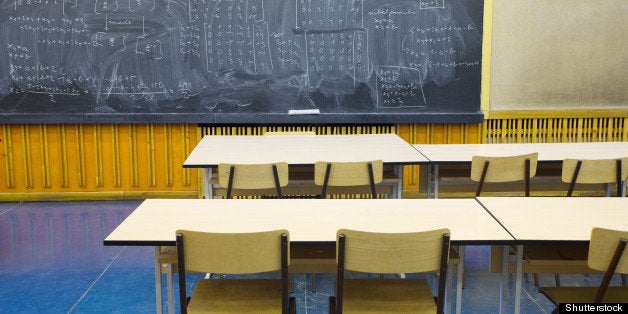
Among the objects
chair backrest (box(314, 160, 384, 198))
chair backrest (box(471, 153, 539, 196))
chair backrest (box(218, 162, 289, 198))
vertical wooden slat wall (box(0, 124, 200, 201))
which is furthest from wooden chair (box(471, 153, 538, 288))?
vertical wooden slat wall (box(0, 124, 200, 201))

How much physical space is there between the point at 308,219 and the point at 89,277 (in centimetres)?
203

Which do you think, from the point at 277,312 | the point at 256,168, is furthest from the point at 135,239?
the point at 256,168

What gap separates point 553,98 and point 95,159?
449 centimetres

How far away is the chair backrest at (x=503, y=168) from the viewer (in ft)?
12.9

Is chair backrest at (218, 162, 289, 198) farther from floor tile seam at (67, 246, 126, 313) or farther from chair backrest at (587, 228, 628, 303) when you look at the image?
chair backrest at (587, 228, 628, 303)

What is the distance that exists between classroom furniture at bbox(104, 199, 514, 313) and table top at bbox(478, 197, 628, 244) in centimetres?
7

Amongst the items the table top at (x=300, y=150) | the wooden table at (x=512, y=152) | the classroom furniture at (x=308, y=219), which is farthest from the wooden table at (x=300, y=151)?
the classroom furniture at (x=308, y=219)

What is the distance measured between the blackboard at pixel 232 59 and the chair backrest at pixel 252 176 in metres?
2.18

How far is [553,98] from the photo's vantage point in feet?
20.3

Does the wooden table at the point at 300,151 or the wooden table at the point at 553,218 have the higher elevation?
the wooden table at the point at 300,151

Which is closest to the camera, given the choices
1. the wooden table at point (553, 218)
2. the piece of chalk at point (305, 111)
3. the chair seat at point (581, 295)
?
the wooden table at point (553, 218)

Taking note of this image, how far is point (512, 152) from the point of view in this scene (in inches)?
177

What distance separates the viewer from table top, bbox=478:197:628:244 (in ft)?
7.95

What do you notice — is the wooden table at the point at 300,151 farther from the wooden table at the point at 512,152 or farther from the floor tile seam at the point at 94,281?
the floor tile seam at the point at 94,281
